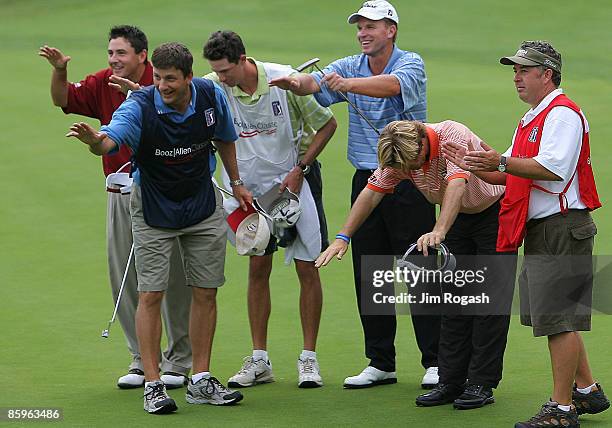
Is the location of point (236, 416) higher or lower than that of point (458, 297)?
lower

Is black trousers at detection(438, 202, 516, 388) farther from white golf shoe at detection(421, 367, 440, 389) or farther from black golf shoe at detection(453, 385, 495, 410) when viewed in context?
white golf shoe at detection(421, 367, 440, 389)

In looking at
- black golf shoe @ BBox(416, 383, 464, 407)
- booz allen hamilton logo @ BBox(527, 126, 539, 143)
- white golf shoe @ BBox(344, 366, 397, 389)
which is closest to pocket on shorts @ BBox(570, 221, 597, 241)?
booz allen hamilton logo @ BBox(527, 126, 539, 143)

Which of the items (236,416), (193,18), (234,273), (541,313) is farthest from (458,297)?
(193,18)

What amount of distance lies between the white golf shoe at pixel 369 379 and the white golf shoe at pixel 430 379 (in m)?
0.23

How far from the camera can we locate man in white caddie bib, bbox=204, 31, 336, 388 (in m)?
7.87

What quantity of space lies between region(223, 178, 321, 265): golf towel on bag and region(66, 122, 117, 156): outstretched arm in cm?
128

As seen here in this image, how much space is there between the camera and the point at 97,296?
9.70m

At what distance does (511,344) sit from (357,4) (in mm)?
16505

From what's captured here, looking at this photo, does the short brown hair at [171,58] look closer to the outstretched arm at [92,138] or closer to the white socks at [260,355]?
the outstretched arm at [92,138]

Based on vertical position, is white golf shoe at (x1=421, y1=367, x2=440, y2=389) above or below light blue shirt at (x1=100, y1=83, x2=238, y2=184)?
below

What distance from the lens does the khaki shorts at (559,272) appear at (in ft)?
21.3

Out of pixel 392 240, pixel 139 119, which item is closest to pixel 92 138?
pixel 139 119

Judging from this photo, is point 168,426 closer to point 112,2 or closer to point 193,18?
point 193,18

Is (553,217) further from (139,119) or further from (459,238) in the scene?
(139,119)
